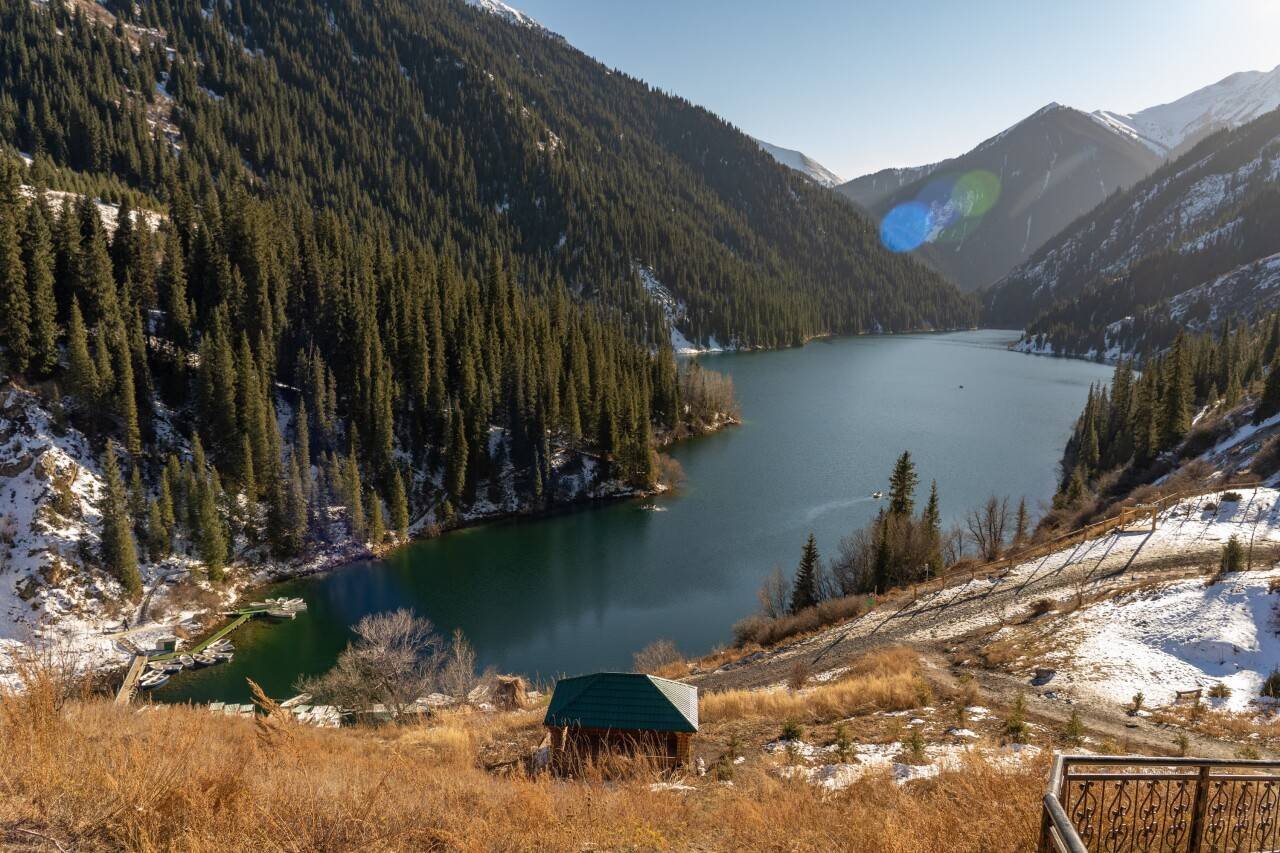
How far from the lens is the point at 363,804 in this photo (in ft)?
26.1

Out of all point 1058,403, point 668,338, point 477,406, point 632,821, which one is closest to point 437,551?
point 477,406

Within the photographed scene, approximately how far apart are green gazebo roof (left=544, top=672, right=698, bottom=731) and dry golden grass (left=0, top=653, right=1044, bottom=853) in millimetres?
3349

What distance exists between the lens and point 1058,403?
11875 cm

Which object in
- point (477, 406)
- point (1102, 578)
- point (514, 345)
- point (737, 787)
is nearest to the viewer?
point (737, 787)

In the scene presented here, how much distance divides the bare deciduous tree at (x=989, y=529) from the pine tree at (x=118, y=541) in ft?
197

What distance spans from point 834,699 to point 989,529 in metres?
43.5

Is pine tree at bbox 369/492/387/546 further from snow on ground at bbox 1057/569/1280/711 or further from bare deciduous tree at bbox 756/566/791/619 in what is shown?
snow on ground at bbox 1057/569/1280/711

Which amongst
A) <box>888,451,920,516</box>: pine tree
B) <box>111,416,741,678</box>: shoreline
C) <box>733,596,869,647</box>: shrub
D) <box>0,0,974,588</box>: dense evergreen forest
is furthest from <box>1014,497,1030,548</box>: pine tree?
<box>0,0,974,588</box>: dense evergreen forest

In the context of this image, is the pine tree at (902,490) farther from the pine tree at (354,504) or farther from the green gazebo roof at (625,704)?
the pine tree at (354,504)

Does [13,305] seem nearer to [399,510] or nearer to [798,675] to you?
[399,510]

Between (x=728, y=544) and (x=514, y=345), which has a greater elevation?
(x=514, y=345)

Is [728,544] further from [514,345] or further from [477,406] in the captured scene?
[514,345]

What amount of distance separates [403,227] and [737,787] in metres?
187

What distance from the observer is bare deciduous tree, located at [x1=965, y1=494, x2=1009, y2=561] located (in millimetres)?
48963
